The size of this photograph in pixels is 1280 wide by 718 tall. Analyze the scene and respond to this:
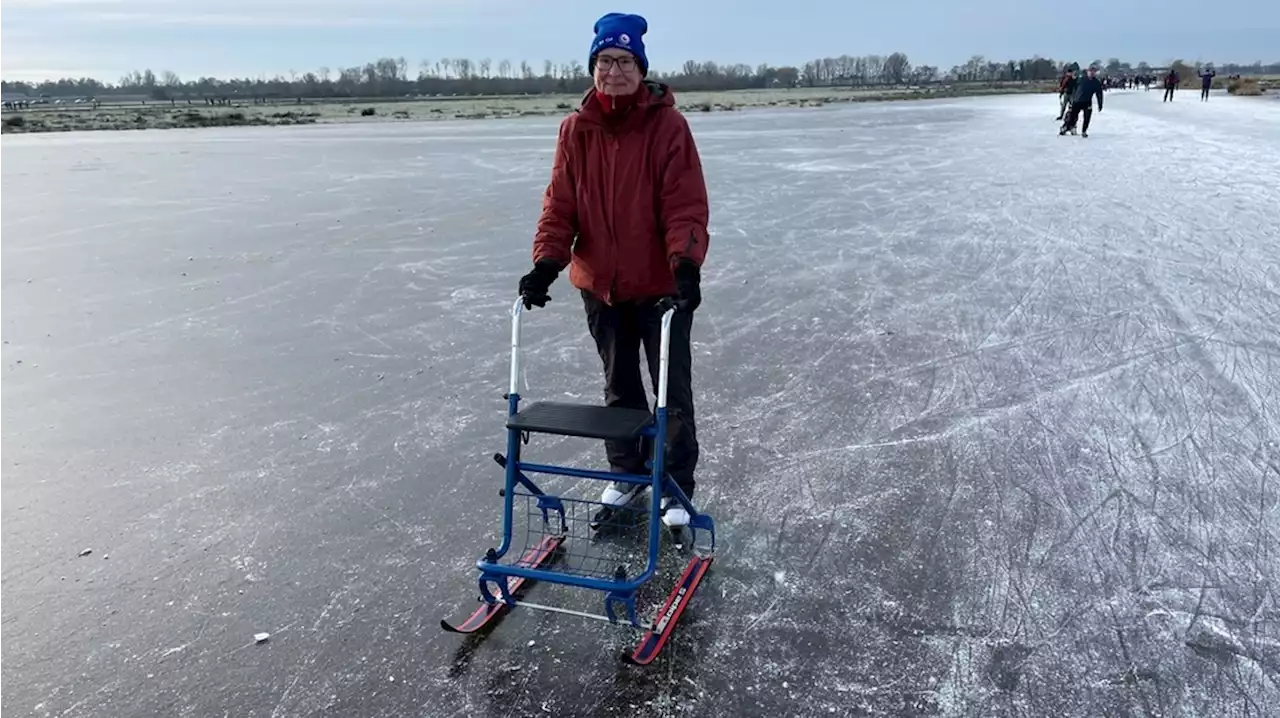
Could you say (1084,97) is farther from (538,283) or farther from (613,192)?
(538,283)

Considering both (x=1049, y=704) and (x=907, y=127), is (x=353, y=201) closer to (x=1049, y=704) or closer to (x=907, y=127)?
(x=1049, y=704)

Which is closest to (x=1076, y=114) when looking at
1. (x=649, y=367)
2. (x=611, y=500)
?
(x=649, y=367)

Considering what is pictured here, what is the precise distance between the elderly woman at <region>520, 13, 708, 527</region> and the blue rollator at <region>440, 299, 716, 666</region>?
0.21 metres

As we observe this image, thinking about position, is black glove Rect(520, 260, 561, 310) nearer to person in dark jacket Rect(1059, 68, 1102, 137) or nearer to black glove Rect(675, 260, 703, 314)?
black glove Rect(675, 260, 703, 314)

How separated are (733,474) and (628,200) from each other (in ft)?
4.30

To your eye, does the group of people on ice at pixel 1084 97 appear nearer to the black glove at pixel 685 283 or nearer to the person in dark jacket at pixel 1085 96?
the person in dark jacket at pixel 1085 96

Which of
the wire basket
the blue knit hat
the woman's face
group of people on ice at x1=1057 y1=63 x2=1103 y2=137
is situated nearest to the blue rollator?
the wire basket

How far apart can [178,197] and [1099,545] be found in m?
12.5

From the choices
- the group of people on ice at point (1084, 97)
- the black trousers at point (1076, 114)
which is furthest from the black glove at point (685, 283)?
the black trousers at point (1076, 114)

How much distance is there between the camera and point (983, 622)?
2.56 meters

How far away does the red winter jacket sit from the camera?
2764 mm

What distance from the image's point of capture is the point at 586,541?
3.18m

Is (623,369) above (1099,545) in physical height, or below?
above

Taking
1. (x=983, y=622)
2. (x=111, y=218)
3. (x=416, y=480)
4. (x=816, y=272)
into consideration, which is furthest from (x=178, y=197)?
(x=983, y=622)
